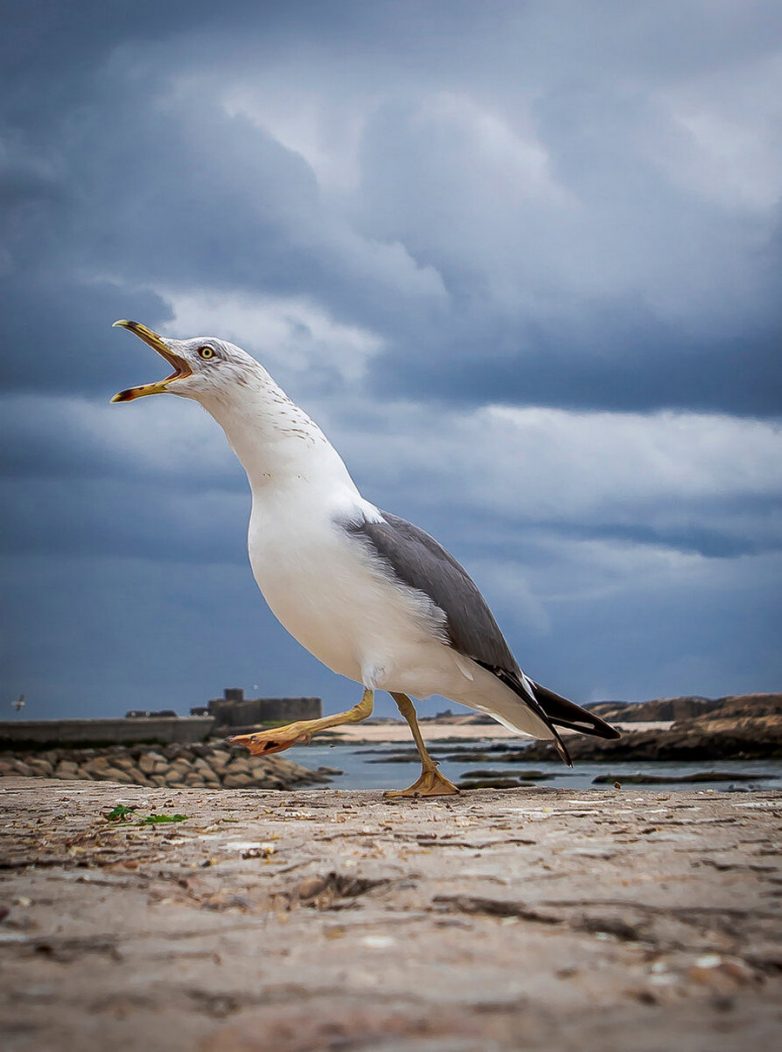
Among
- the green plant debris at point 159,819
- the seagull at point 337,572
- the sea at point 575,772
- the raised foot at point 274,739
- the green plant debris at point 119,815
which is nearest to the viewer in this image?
the green plant debris at point 159,819

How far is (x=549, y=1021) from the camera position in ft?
6.11

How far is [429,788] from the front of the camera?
6.32 metres

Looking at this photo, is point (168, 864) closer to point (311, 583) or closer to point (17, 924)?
point (17, 924)

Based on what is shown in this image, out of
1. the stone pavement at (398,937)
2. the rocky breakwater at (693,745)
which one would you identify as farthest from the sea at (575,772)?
the stone pavement at (398,937)

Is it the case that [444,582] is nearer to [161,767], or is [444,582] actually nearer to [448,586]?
[448,586]

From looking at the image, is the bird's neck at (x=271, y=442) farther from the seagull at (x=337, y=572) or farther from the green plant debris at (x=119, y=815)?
the green plant debris at (x=119, y=815)

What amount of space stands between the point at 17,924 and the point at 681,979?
68.1 inches

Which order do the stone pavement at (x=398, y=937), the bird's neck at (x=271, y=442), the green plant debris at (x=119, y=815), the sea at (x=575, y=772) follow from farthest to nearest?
the sea at (x=575, y=772)
the bird's neck at (x=271, y=442)
the green plant debris at (x=119, y=815)
the stone pavement at (x=398, y=937)

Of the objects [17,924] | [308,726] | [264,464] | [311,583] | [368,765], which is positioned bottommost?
[368,765]

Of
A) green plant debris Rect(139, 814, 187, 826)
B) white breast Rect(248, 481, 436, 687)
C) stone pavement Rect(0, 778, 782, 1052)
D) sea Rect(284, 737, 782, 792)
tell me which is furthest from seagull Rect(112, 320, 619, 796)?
sea Rect(284, 737, 782, 792)

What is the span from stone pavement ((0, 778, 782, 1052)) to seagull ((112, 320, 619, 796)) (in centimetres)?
155

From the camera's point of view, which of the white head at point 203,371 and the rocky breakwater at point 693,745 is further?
the rocky breakwater at point 693,745

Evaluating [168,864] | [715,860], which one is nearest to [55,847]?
[168,864]

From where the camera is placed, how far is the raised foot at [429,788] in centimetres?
625
